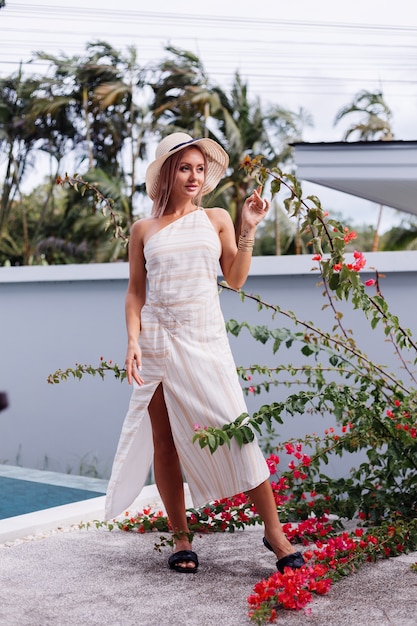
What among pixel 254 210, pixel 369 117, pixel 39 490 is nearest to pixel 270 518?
pixel 254 210

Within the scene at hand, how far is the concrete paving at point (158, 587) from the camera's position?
9.57 feet

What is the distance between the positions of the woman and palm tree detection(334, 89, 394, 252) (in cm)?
2250

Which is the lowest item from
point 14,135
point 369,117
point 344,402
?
point 344,402

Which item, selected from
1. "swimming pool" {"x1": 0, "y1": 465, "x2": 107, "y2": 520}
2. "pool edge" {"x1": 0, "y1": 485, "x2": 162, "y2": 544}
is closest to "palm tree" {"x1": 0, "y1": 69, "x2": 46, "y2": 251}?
"swimming pool" {"x1": 0, "y1": 465, "x2": 107, "y2": 520}

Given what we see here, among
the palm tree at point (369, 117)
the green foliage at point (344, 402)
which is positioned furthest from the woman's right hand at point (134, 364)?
the palm tree at point (369, 117)

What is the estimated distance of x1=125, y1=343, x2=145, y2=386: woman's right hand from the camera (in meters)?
3.19

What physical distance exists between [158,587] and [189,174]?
4.96 feet

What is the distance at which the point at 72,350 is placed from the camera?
6539 mm

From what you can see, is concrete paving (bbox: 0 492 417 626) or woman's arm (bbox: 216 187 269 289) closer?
concrete paving (bbox: 0 492 417 626)

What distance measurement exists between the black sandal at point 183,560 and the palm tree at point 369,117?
22687 mm

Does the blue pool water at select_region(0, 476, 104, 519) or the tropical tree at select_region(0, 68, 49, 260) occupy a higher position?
the tropical tree at select_region(0, 68, 49, 260)

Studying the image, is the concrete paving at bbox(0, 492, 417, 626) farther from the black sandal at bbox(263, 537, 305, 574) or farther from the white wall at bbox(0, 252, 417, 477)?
the white wall at bbox(0, 252, 417, 477)

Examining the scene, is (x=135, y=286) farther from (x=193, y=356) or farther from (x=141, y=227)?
(x=193, y=356)

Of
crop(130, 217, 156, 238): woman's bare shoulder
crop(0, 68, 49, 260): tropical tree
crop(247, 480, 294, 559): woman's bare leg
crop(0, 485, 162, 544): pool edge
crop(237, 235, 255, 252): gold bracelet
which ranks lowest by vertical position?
crop(0, 485, 162, 544): pool edge
